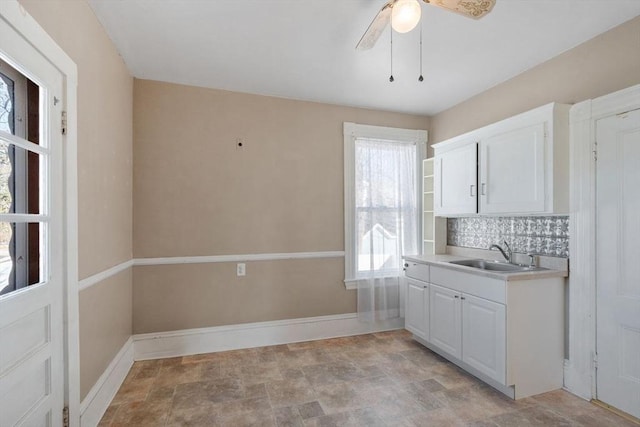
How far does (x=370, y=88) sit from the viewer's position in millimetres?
3176

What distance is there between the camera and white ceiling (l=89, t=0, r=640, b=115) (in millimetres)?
1980

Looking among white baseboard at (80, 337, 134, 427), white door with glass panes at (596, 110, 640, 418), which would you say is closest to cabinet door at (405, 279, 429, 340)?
white door with glass panes at (596, 110, 640, 418)

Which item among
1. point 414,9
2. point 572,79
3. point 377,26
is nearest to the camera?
point 414,9

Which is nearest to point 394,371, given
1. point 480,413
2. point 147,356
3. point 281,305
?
point 480,413

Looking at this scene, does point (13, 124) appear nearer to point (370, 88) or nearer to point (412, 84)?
point (370, 88)

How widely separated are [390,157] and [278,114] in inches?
56.1

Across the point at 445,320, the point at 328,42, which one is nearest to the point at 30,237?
the point at 328,42

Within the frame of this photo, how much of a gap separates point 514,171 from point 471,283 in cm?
100

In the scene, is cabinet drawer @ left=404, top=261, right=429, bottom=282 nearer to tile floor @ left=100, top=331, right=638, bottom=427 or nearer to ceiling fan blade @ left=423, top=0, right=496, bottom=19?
tile floor @ left=100, top=331, right=638, bottom=427

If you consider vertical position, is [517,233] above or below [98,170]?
below

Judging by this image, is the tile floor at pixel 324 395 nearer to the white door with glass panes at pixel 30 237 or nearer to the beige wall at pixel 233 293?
the beige wall at pixel 233 293

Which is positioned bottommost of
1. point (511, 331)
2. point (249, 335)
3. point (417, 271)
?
point (249, 335)

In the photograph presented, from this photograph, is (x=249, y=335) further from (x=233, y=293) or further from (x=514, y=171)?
(x=514, y=171)

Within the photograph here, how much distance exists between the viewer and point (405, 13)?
1.52 metres
